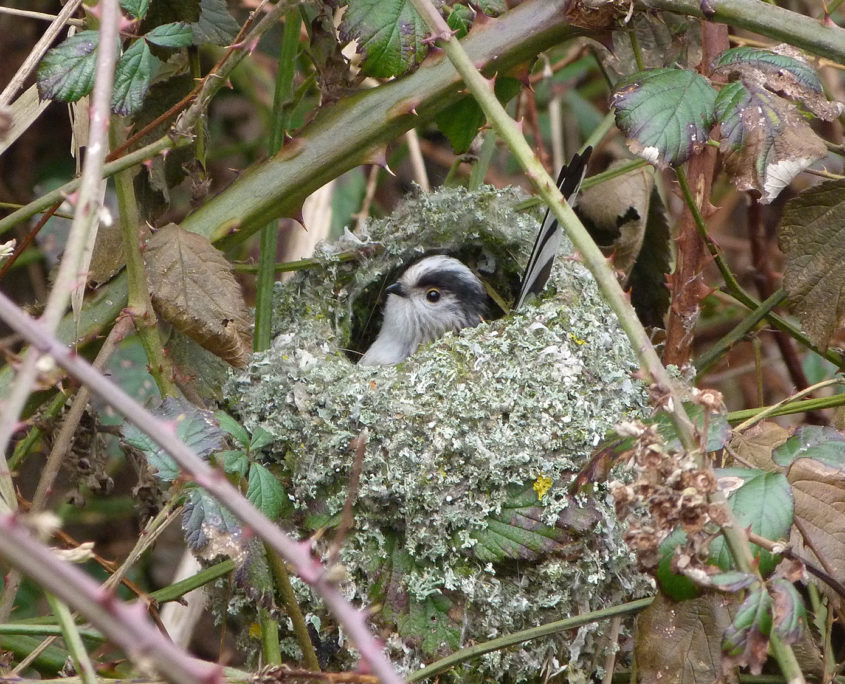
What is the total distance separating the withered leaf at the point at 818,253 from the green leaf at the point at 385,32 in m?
0.96

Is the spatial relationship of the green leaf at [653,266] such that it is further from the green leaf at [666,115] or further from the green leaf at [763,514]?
the green leaf at [763,514]

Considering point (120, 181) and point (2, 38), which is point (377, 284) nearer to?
point (120, 181)

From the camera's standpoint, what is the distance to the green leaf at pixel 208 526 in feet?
5.92

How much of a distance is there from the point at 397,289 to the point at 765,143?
1.87m

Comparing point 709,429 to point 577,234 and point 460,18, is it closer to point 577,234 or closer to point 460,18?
point 577,234

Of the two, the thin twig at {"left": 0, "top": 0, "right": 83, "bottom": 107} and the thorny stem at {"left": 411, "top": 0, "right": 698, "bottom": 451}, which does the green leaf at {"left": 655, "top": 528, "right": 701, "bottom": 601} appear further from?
the thin twig at {"left": 0, "top": 0, "right": 83, "bottom": 107}

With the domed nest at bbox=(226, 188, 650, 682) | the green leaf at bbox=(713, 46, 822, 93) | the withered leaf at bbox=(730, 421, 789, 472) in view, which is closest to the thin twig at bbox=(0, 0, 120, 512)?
the domed nest at bbox=(226, 188, 650, 682)

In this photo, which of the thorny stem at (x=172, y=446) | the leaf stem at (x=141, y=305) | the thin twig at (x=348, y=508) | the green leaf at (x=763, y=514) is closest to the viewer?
the thorny stem at (x=172, y=446)

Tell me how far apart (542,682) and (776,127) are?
1363 millimetres

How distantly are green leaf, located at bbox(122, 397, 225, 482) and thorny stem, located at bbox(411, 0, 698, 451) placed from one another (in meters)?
0.81

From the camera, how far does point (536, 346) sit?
2654 mm

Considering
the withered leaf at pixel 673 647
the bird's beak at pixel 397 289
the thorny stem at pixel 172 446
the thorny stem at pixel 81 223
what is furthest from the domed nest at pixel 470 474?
the thorny stem at pixel 172 446

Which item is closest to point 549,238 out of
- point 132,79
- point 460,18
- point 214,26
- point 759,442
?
point 460,18

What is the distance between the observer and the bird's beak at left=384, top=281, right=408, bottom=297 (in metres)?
3.63
